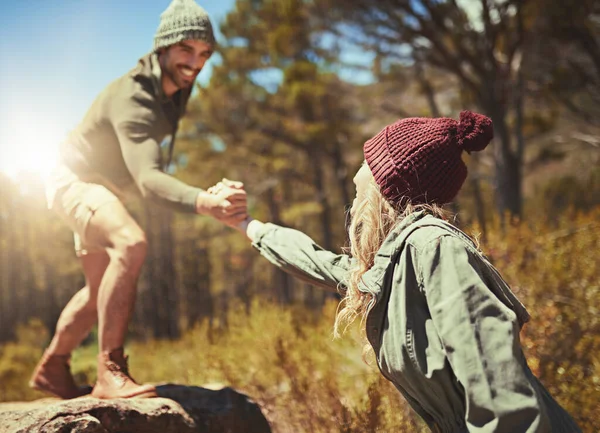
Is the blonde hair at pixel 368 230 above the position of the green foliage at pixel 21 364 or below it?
above

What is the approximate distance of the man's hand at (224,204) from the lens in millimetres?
2408

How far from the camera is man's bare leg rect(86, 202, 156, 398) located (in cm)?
251

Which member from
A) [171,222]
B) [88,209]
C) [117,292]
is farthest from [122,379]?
[171,222]

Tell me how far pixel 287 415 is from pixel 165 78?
6.99ft

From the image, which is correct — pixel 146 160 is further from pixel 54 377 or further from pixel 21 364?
pixel 21 364

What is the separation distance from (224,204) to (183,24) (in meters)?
0.88

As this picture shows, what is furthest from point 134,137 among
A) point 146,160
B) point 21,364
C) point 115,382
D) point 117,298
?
point 21,364

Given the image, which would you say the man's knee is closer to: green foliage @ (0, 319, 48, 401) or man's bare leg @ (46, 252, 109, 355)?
man's bare leg @ (46, 252, 109, 355)

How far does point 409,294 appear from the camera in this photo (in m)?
1.51

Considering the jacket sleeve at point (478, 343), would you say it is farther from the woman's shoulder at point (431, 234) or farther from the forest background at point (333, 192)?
the forest background at point (333, 192)

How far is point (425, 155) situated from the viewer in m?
1.66

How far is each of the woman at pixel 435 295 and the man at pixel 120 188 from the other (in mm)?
871

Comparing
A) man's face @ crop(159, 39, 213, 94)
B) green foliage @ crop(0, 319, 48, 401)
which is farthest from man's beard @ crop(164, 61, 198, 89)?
green foliage @ crop(0, 319, 48, 401)

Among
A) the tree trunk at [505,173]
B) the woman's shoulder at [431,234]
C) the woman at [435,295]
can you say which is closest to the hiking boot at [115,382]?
the woman at [435,295]
